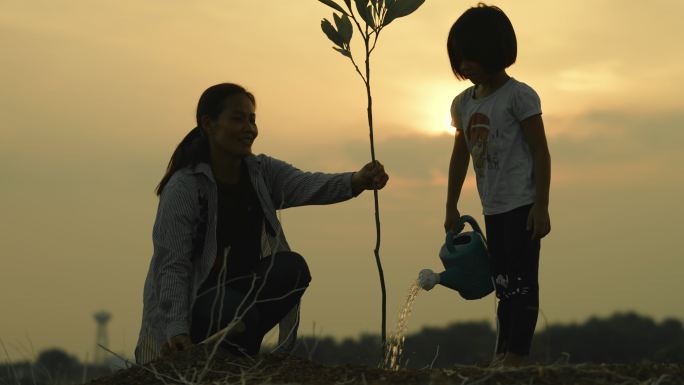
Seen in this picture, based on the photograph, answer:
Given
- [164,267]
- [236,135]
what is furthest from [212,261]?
[236,135]

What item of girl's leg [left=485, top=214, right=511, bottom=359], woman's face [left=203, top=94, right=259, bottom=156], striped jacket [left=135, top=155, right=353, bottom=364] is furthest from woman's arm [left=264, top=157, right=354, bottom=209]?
girl's leg [left=485, top=214, right=511, bottom=359]

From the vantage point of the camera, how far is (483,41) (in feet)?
15.1

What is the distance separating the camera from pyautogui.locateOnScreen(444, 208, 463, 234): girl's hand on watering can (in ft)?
16.5

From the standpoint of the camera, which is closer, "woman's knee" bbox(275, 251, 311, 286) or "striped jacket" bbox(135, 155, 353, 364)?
"striped jacket" bbox(135, 155, 353, 364)

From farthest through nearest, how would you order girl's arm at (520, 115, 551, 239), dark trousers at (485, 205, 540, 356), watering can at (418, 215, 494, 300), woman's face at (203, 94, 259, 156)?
1. watering can at (418, 215, 494, 300)
2. woman's face at (203, 94, 259, 156)
3. dark trousers at (485, 205, 540, 356)
4. girl's arm at (520, 115, 551, 239)

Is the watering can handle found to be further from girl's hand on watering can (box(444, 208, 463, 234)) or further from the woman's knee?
the woman's knee

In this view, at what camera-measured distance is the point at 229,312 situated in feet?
15.9

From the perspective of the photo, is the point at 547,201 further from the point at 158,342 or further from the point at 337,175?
the point at 158,342

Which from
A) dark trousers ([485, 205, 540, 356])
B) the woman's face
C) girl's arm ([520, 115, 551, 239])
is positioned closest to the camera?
girl's arm ([520, 115, 551, 239])

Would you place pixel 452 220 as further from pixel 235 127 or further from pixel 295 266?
pixel 235 127

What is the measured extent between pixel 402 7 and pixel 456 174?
2.83 feet

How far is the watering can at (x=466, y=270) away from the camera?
4926 mm

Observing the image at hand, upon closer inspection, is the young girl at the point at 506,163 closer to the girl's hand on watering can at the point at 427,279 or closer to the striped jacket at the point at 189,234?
the girl's hand on watering can at the point at 427,279

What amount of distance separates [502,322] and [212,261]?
138 cm
